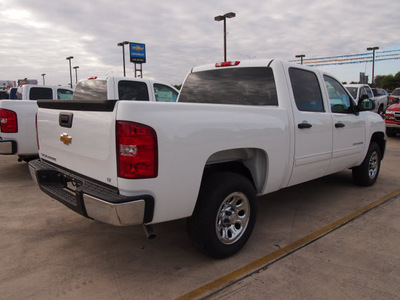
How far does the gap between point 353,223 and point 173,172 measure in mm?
2700

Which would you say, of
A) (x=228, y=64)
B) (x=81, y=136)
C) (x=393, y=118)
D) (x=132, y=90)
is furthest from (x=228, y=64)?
(x=393, y=118)

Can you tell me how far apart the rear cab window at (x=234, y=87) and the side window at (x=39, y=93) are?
22.7ft

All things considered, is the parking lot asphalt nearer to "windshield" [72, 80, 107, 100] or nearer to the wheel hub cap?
the wheel hub cap

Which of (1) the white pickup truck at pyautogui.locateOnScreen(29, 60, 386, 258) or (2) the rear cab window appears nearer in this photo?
(1) the white pickup truck at pyautogui.locateOnScreen(29, 60, 386, 258)

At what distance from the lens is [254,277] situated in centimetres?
278

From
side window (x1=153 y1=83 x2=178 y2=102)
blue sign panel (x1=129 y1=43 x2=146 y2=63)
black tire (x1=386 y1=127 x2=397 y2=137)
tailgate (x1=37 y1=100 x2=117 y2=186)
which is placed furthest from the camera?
blue sign panel (x1=129 y1=43 x2=146 y2=63)

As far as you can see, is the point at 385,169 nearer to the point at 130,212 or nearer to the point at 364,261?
the point at 364,261

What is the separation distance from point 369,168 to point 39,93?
29.5ft

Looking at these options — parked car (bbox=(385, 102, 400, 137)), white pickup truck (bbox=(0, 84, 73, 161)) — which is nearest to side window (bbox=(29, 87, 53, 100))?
white pickup truck (bbox=(0, 84, 73, 161))

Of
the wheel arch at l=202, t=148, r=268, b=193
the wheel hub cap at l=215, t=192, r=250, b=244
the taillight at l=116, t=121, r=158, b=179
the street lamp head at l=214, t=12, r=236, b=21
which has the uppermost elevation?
the street lamp head at l=214, t=12, r=236, b=21

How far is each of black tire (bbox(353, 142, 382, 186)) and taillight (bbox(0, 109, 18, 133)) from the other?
612cm

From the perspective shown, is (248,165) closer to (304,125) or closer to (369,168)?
(304,125)

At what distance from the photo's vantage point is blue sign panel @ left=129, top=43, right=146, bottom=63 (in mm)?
34731

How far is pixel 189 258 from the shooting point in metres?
3.13
